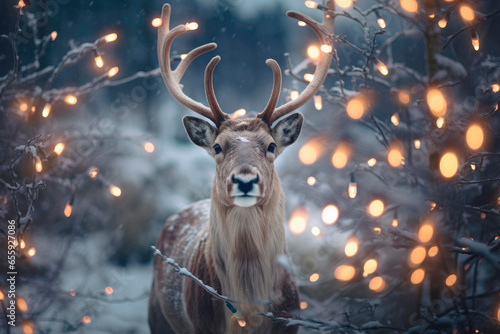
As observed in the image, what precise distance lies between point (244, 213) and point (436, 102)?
1.07 metres

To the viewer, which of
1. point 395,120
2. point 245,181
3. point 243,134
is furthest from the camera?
point 395,120

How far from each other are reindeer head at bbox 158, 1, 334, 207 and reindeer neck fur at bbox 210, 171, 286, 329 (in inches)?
3.7

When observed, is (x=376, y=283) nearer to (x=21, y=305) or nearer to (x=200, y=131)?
(x=200, y=131)

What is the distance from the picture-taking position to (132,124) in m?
3.14

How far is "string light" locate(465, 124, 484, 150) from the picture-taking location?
1.57 meters

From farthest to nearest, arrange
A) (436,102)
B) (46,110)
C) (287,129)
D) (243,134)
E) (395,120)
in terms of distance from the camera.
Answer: (46,110) → (395,120) → (287,129) → (243,134) → (436,102)

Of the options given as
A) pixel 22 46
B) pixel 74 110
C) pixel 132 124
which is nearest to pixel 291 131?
pixel 132 124

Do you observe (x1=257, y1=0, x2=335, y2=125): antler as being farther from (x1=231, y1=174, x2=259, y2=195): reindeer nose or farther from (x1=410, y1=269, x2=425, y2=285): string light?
(x1=410, y1=269, x2=425, y2=285): string light

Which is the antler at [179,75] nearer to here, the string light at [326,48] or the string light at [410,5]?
the string light at [326,48]

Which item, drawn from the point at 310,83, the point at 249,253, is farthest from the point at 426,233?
the point at 310,83

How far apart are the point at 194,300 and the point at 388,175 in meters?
1.56

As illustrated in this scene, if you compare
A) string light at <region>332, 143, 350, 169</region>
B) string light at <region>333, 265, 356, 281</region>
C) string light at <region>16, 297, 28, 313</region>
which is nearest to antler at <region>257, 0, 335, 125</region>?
string light at <region>332, 143, 350, 169</region>

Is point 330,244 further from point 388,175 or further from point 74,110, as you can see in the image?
point 74,110

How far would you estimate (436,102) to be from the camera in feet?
5.43
